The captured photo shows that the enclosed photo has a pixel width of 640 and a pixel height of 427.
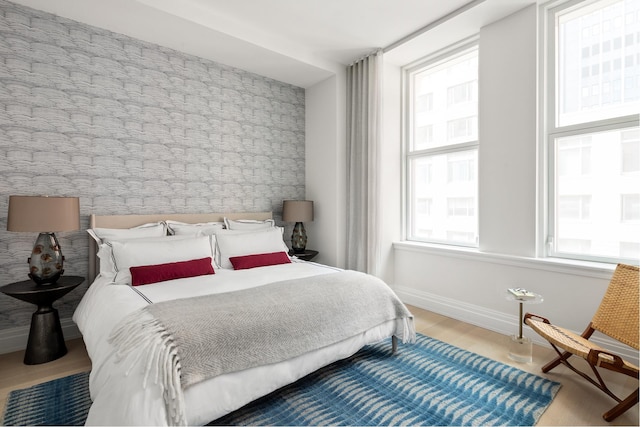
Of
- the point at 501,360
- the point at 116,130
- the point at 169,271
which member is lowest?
the point at 501,360

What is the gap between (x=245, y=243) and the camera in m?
3.15

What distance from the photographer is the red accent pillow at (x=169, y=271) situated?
2.39 m

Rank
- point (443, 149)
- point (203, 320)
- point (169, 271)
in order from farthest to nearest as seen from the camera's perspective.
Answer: point (443, 149), point (169, 271), point (203, 320)

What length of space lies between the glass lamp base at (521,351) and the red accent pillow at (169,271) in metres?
2.48

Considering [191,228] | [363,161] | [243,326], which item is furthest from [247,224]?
[243,326]

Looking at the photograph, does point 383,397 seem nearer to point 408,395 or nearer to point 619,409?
point 408,395

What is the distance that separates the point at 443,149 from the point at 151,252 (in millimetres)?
3136

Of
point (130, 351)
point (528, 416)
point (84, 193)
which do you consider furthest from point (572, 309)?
point (84, 193)

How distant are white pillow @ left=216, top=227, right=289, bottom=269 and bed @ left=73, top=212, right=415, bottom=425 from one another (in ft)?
0.04

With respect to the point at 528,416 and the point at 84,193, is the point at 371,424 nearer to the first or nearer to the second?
the point at 528,416

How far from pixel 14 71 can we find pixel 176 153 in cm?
135

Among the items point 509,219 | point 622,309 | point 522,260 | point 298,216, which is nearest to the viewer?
point 622,309

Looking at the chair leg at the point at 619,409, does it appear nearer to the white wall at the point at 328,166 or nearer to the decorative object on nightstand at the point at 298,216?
the white wall at the point at 328,166

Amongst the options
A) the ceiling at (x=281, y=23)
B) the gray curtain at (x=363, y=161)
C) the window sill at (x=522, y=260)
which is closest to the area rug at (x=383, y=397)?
the window sill at (x=522, y=260)
